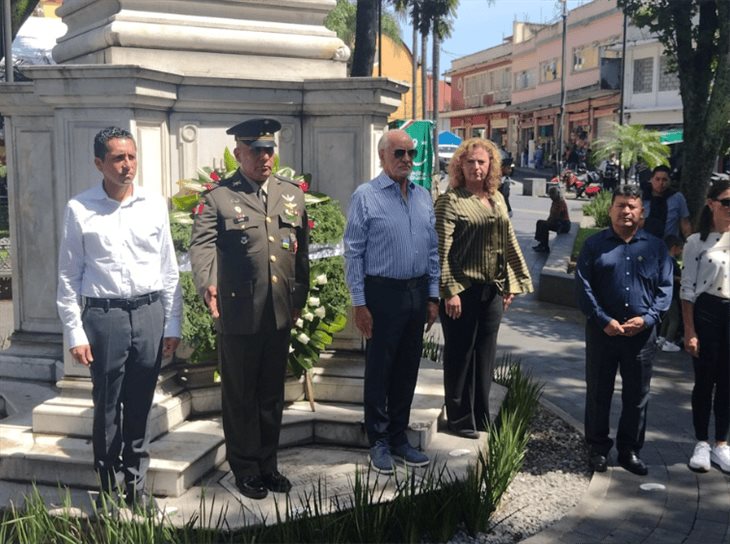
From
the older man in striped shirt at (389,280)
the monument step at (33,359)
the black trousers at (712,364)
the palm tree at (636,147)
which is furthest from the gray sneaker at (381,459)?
the palm tree at (636,147)

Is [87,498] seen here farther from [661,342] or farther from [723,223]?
[661,342]

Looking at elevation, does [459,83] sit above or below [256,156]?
above

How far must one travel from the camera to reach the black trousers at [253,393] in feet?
14.8

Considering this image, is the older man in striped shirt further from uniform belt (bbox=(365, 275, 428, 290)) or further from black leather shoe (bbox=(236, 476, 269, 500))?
black leather shoe (bbox=(236, 476, 269, 500))

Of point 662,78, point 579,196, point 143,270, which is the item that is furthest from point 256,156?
point 662,78

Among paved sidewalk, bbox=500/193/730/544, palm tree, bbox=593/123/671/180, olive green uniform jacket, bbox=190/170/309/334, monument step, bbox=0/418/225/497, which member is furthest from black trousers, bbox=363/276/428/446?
palm tree, bbox=593/123/671/180

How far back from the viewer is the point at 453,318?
5.46 m

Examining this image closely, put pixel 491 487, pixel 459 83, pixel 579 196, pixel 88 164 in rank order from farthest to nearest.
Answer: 1. pixel 459 83
2. pixel 579 196
3. pixel 88 164
4. pixel 491 487

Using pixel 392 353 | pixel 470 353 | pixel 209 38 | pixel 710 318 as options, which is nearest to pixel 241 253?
pixel 392 353

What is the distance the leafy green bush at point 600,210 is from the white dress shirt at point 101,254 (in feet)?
45.1

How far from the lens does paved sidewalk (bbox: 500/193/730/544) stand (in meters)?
4.74

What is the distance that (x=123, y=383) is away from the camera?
4344 mm

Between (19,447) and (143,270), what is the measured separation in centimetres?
137

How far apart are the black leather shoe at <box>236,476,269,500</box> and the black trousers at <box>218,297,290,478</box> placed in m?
0.03
